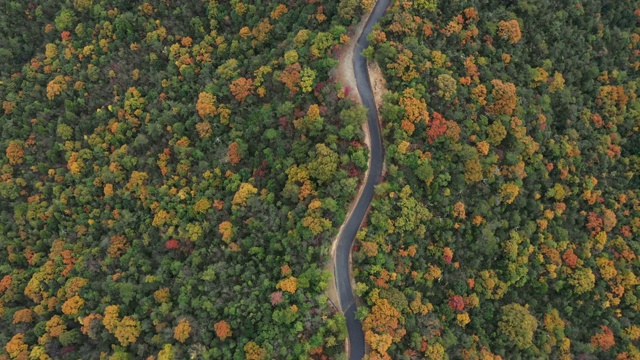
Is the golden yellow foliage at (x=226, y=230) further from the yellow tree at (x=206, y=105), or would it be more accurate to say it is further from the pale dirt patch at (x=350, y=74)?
the yellow tree at (x=206, y=105)

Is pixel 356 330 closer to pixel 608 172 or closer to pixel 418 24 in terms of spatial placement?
pixel 418 24

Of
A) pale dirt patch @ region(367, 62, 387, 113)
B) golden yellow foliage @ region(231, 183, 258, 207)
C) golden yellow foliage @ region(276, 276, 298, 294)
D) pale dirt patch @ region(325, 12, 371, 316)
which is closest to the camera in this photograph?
golden yellow foliage @ region(276, 276, 298, 294)

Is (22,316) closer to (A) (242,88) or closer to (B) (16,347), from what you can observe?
(B) (16,347)

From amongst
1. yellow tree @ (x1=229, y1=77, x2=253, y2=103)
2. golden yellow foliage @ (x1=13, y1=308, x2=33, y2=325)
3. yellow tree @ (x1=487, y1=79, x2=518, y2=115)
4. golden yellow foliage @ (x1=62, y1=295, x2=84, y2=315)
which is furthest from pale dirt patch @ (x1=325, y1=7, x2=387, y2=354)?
golden yellow foliage @ (x1=13, y1=308, x2=33, y2=325)

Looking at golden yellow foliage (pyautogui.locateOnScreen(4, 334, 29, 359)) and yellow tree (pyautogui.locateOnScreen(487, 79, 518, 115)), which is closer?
golden yellow foliage (pyautogui.locateOnScreen(4, 334, 29, 359))

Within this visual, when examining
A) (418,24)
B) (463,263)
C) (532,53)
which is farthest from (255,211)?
(532,53)

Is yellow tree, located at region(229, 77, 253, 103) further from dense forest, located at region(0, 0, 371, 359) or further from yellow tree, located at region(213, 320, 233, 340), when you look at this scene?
yellow tree, located at region(213, 320, 233, 340)
